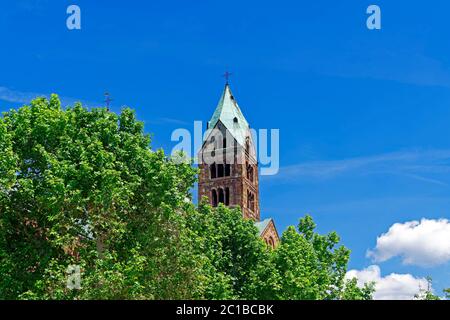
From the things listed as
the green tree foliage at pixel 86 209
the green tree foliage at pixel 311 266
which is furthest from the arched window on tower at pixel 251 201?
the green tree foliage at pixel 86 209

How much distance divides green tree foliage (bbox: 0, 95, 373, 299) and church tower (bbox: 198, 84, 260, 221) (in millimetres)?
58643

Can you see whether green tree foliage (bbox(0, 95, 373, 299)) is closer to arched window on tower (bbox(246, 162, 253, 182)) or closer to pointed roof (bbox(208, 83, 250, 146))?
pointed roof (bbox(208, 83, 250, 146))

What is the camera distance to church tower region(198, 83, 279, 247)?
302 ft

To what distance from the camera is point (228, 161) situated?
309 ft

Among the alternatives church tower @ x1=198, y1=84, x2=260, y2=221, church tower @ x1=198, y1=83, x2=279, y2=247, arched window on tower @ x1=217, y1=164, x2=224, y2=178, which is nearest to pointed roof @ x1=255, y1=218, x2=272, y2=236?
church tower @ x1=198, y1=83, x2=279, y2=247

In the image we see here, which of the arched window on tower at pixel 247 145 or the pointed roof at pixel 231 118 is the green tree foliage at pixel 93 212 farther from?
the arched window on tower at pixel 247 145

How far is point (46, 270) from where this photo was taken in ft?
82.5

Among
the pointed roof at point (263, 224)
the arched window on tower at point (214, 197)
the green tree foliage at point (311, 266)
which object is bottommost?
the green tree foliage at point (311, 266)

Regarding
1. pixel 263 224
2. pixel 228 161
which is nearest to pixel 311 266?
pixel 263 224

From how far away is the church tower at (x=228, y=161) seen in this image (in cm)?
9212
